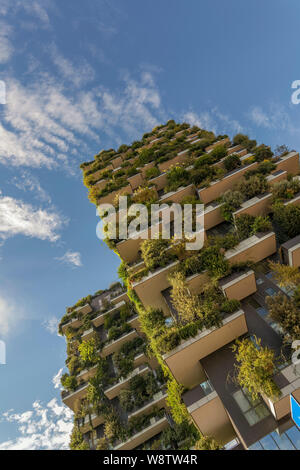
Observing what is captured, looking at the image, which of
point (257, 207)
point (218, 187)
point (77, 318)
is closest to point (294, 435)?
point (257, 207)

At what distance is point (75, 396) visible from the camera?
21.7m

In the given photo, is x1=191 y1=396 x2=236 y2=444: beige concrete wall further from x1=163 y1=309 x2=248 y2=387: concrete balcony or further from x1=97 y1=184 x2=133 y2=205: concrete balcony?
x1=97 y1=184 x2=133 y2=205: concrete balcony

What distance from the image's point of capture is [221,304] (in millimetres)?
11203

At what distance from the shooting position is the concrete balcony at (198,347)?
1020 cm

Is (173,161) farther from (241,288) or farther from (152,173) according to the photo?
(241,288)

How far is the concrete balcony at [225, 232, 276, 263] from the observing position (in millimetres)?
12562

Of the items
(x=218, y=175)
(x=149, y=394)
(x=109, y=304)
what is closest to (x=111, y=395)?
(x=149, y=394)

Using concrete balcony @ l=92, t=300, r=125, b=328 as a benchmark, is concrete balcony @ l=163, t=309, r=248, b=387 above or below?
below

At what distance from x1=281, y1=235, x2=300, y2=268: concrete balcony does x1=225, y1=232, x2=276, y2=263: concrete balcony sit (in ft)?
3.19

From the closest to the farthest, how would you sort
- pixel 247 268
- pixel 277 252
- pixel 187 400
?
pixel 187 400 → pixel 247 268 → pixel 277 252

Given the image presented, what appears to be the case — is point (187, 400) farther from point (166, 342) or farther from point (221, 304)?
point (221, 304)

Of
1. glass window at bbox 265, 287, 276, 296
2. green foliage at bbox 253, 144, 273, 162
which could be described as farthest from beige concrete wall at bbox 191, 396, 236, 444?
green foliage at bbox 253, 144, 273, 162

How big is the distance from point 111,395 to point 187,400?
13.7 m

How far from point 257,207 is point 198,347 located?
977 centimetres
